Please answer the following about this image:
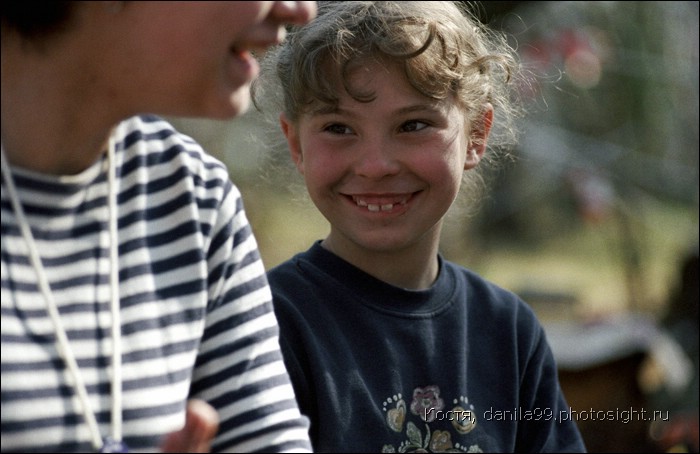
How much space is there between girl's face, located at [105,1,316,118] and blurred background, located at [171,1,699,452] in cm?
138

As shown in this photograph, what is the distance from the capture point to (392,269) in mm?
2467

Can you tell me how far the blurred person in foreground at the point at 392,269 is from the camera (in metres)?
2.27

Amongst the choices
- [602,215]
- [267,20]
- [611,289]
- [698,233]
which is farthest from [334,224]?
[611,289]

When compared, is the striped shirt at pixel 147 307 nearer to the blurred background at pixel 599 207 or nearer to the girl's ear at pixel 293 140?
the girl's ear at pixel 293 140

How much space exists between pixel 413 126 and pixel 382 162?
0.13 m

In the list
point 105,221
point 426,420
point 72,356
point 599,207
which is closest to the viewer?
point 72,356

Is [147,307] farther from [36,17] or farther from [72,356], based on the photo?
[36,17]

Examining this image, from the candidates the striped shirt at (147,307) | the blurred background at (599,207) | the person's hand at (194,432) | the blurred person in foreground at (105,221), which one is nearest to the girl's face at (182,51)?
the blurred person in foreground at (105,221)

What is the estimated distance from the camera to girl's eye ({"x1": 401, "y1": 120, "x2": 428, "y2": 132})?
2.38 meters

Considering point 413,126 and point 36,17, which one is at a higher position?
point 413,126

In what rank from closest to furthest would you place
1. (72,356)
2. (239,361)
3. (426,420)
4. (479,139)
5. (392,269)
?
Result: (72,356) → (239,361) → (426,420) → (392,269) → (479,139)

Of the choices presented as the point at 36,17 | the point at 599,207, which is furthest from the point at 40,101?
the point at 599,207

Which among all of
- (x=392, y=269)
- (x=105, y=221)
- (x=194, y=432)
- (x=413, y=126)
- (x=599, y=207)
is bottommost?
(x=194, y=432)

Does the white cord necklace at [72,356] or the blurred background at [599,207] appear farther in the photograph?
the blurred background at [599,207]
